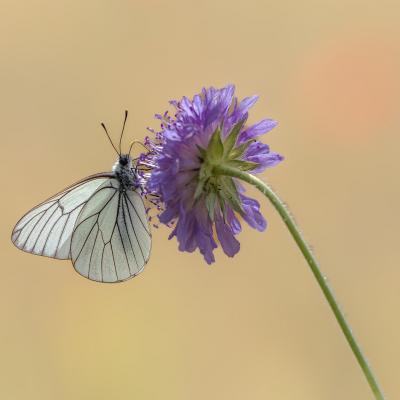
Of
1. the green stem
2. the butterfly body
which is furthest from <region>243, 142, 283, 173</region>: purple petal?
the butterfly body

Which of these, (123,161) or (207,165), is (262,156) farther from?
(123,161)

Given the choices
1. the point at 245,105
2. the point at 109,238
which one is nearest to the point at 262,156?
the point at 245,105

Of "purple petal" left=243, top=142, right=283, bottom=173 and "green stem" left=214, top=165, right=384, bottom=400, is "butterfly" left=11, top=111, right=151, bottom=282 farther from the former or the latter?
"green stem" left=214, top=165, right=384, bottom=400

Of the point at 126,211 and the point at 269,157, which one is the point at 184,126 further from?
the point at 126,211

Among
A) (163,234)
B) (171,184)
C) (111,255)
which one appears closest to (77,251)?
(111,255)

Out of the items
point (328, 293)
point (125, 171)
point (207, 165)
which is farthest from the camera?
point (125, 171)

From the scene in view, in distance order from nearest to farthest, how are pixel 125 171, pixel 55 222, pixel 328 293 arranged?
pixel 328 293 → pixel 125 171 → pixel 55 222

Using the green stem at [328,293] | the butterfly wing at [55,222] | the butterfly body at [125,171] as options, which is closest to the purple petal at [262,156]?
the green stem at [328,293]
